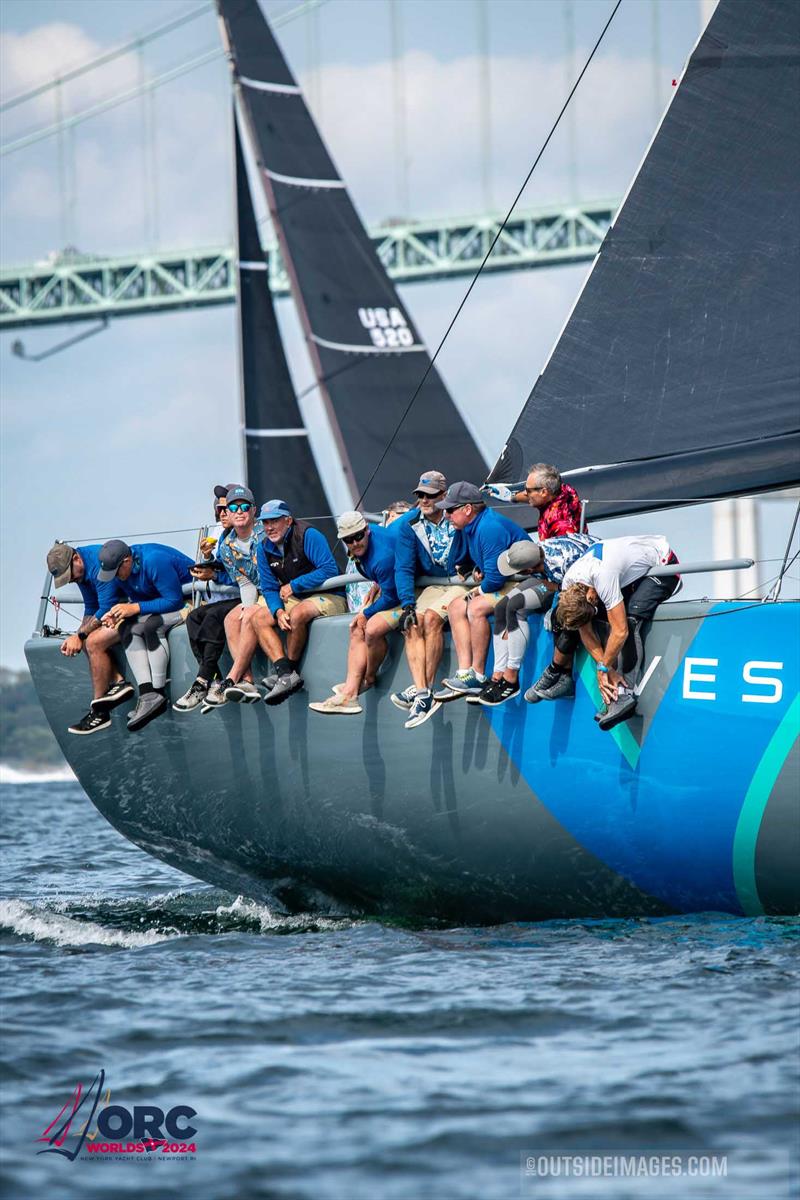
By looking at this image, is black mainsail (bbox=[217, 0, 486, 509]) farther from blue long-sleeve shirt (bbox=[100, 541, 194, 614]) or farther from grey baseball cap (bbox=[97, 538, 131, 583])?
grey baseball cap (bbox=[97, 538, 131, 583])

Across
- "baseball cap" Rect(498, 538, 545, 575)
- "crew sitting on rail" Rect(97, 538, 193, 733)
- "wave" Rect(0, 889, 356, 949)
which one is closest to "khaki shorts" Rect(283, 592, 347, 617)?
"crew sitting on rail" Rect(97, 538, 193, 733)

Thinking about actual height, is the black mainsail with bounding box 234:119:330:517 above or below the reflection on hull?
above

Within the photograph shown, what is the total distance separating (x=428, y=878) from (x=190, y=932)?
44.0 inches

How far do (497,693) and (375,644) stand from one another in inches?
27.7

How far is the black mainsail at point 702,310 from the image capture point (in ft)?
21.9

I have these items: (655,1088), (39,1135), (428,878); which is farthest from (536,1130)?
(428,878)

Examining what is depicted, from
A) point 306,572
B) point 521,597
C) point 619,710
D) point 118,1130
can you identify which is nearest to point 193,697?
point 306,572

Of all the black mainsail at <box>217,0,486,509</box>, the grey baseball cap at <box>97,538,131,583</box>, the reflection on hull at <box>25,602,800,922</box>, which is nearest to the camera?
the reflection on hull at <box>25,602,800,922</box>

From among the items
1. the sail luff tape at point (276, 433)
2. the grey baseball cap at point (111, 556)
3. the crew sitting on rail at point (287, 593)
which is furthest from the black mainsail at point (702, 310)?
the sail luff tape at point (276, 433)

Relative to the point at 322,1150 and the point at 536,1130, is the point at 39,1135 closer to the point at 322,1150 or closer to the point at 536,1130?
the point at 322,1150

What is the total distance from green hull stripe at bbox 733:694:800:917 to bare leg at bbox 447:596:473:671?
4.21ft

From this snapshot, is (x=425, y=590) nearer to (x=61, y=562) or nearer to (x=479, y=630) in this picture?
(x=479, y=630)

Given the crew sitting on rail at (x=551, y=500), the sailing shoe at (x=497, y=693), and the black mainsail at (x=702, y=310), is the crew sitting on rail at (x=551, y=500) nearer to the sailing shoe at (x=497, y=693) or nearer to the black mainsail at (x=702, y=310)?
the black mainsail at (x=702, y=310)

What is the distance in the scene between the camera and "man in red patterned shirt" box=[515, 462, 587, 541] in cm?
661
